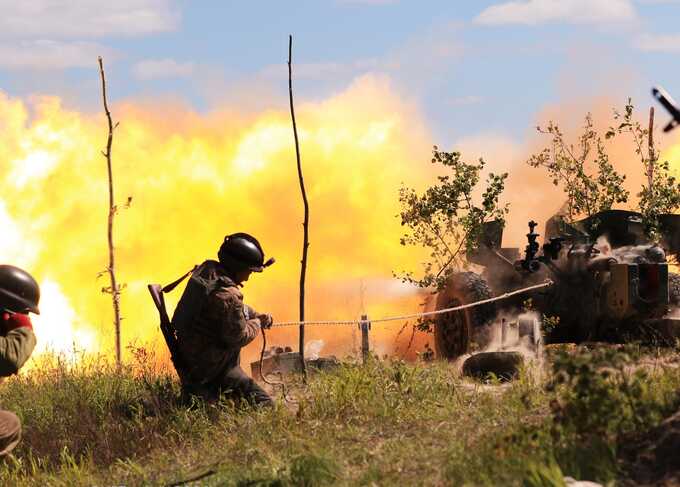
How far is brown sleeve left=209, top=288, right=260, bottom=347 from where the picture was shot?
9.64m

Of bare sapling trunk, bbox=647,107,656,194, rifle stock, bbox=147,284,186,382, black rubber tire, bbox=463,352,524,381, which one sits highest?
bare sapling trunk, bbox=647,107,656,194

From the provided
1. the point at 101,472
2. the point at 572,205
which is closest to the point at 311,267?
the point at 572,205

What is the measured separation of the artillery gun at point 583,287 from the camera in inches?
548

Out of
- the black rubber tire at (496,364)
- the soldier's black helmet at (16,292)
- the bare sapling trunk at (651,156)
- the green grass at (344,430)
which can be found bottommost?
the green grass at (344,430)

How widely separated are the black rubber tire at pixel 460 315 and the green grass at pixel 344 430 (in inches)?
108

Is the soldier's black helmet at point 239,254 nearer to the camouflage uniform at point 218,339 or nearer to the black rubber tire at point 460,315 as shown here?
the camouflage uniform at point 218,339

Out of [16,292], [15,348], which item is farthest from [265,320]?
[15,348]

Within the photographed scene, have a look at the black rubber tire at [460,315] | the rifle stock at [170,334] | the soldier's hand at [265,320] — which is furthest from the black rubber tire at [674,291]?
the rifle stock at [170,334]

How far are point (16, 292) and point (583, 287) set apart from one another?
27.1 feet

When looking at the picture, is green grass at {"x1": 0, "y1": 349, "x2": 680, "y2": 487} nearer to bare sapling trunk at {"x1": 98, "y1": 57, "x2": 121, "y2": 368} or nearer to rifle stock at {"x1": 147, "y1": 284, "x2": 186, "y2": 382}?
rifle stock at {"x1": 147, "y1": 284, "x2": 186, "y2": 382}

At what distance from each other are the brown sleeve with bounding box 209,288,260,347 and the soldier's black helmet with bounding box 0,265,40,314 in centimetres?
166

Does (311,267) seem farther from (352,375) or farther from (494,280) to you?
(352,375)

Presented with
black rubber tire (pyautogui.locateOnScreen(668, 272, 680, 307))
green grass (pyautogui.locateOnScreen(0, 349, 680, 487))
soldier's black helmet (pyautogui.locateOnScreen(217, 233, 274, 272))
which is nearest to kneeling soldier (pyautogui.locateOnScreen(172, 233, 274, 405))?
soldier's black helmet (pyautogui.locateOnScreen(217, 233, 274, 272))

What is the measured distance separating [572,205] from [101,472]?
39.0 feet
